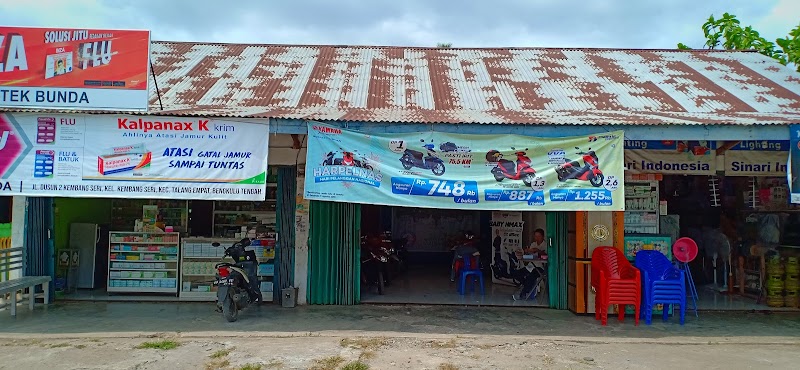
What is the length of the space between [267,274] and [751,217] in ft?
29.2

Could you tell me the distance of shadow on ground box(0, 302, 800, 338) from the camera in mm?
7230

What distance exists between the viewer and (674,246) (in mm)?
8117

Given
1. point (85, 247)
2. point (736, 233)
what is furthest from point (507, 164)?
point (85, 247)

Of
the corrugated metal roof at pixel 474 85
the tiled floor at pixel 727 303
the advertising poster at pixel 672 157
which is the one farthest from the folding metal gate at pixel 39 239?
the tiled floor at pixel 727 303

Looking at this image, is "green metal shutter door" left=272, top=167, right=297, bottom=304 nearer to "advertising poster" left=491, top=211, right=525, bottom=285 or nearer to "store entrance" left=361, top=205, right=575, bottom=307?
"store entrance" left=361, top=205, right=575, bottom=307

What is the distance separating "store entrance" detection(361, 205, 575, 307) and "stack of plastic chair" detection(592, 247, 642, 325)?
70cm

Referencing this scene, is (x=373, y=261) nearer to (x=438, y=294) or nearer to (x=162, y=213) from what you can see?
(x=438, y=294)

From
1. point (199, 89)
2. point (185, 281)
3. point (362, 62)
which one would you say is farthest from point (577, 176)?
point (185, 281)

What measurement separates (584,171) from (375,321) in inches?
138

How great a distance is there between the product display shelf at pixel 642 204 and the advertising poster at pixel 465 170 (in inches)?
73.6

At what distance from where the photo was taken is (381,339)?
22.3ft

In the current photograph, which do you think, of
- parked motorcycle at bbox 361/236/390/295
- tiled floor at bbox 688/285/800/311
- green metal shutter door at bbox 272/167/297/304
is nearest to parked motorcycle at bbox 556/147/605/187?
tiled floor at bbox 688/285/800/311

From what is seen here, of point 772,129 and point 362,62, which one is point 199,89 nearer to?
point 362,62

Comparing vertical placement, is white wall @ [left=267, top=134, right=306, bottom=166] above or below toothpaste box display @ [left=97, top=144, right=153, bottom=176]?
above
